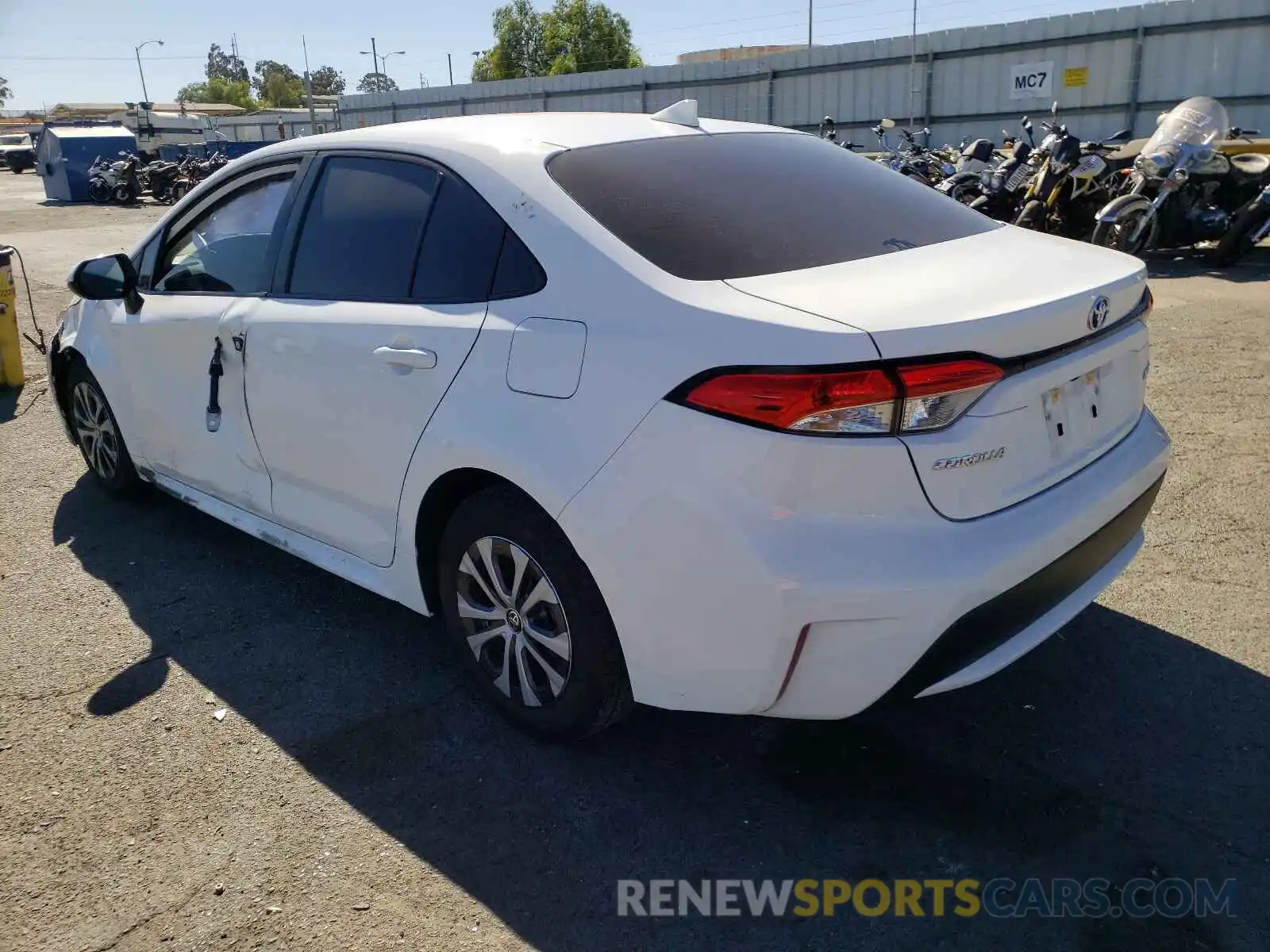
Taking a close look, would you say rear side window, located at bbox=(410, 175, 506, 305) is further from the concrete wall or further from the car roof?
the concrete wall

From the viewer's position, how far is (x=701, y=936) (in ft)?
7.56

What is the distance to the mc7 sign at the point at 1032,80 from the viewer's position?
2320cm

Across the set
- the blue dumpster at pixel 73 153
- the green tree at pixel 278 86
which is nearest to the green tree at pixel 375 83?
the green tree at pixel 278 86

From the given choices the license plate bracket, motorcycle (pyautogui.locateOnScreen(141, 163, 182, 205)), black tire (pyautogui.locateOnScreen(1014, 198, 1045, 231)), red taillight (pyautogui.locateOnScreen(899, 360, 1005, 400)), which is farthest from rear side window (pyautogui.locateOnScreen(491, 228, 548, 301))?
motorcycle (pyautogui.locateOnScreen(141, 163, 182, 205))

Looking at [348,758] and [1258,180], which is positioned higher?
[1258,180]

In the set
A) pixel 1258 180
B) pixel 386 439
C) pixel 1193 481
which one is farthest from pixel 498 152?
pixel 1258 180

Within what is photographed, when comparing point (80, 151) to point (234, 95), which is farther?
point (234, 95)

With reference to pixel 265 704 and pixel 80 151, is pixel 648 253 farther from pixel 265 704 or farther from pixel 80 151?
pixel 80 151

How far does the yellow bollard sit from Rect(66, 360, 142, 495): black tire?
3.07 metres

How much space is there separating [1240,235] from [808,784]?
388 inches

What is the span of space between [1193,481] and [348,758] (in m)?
3.88

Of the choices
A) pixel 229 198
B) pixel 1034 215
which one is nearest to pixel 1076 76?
pixel 1034 215

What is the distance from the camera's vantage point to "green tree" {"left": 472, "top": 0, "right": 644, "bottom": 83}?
67000 mm

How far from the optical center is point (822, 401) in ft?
7.15
